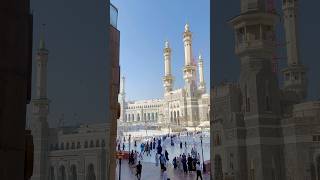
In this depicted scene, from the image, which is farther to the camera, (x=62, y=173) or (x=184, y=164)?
(x=184, y=164)

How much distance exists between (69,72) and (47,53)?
22.0 inches

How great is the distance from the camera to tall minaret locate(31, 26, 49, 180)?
4816 mm

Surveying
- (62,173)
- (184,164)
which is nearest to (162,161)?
(184,164)

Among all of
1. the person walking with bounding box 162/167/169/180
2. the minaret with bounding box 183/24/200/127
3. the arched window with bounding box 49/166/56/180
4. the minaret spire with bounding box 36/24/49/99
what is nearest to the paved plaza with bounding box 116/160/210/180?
the person walking with bounding box 162/167/169/180

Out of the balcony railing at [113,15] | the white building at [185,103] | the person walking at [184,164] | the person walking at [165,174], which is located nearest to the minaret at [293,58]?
the balcony railing at [113,15]

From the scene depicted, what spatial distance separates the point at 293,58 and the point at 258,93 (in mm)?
623

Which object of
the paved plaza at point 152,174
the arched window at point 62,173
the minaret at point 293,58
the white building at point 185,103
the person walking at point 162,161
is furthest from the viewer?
the white building at point 185,103

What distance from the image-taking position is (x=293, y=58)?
5.06 m

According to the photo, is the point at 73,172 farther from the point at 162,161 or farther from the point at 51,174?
the point at 162,161

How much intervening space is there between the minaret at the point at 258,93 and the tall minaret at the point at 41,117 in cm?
253

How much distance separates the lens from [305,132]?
192 inches

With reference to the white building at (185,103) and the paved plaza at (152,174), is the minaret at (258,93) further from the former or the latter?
the white building at (185,103)

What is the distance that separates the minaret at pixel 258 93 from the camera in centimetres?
511

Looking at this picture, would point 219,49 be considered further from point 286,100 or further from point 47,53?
point 47,53
